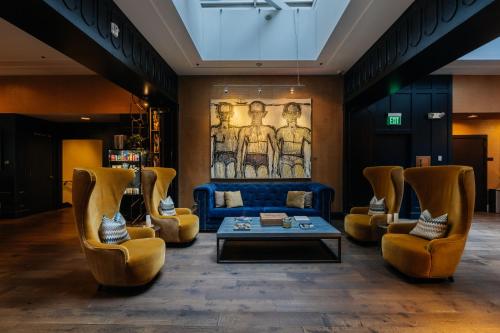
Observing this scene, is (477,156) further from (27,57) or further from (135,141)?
(27,57)

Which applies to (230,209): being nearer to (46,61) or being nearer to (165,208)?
(165,208)

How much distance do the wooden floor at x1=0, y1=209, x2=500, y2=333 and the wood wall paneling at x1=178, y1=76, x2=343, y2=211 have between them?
9.03 feet

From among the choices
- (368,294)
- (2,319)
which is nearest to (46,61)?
(2,319)

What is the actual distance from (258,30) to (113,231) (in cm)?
432

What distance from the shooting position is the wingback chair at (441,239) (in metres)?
2.99

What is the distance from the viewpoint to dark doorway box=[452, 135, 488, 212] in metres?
7.96

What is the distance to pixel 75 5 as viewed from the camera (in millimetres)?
2742

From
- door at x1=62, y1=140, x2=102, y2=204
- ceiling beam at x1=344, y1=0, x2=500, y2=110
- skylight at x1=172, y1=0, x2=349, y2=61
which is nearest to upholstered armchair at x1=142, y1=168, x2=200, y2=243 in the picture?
skylight at x1=172, y1=0, x2=349, y2=61

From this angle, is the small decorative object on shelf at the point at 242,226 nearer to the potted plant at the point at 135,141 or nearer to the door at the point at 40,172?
the potted plant at the point at 135,141

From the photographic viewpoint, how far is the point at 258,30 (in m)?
5.41

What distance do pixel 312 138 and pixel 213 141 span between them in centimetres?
223

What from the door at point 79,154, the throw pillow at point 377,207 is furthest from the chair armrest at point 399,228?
the door at point 79,154

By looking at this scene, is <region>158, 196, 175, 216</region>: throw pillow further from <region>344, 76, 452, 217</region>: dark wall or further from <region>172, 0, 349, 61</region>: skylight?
<region>344, 76, 452, 217</region>: dark wall

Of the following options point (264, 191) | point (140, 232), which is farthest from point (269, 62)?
point (140, 232)
